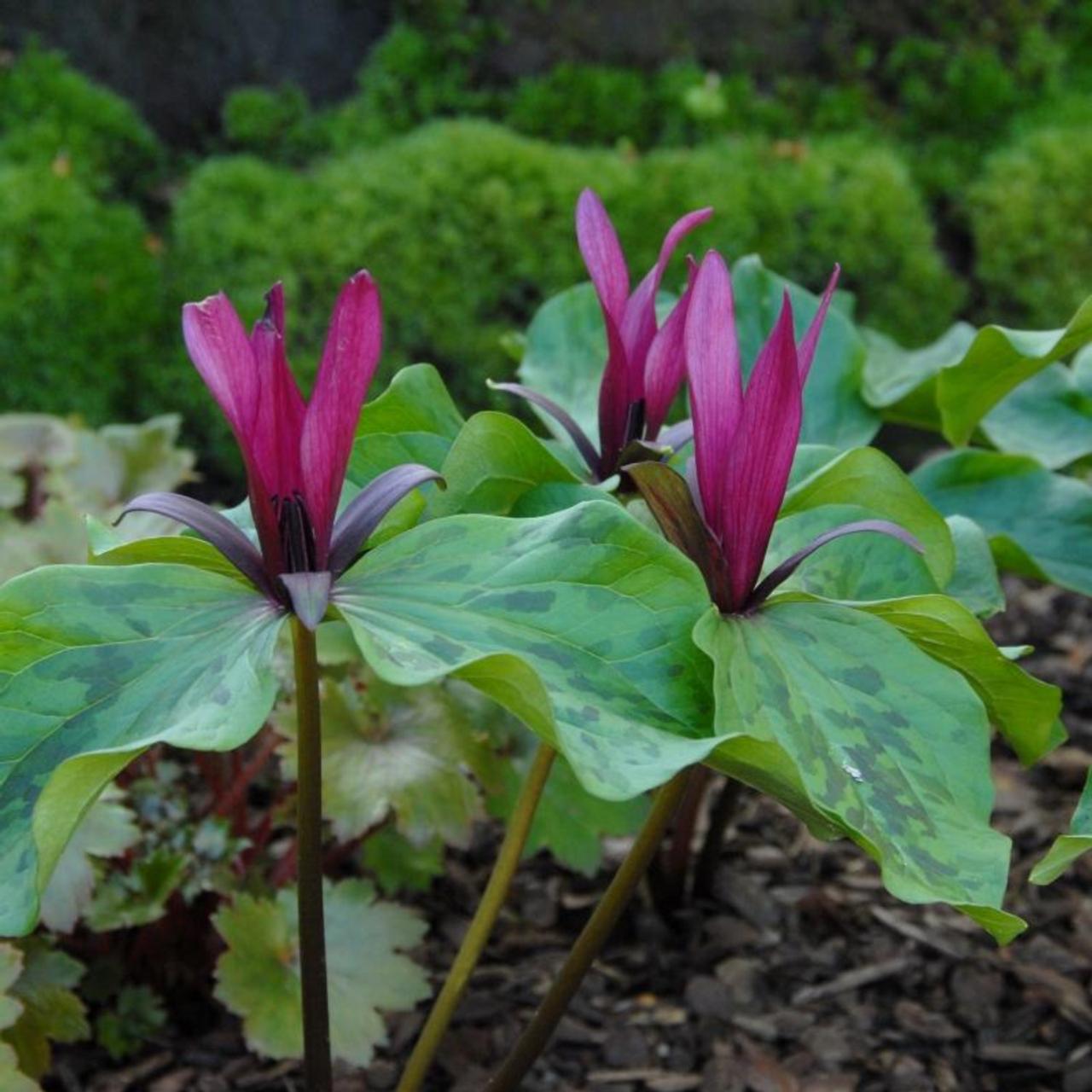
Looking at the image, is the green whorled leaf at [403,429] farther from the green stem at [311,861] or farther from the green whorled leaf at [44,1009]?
the green whorled leaf at [44,1009]

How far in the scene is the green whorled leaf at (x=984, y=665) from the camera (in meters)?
1.07

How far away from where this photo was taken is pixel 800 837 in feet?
7.09

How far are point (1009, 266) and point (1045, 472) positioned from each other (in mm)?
2499

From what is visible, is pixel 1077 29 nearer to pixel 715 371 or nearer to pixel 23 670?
pixel 715 371

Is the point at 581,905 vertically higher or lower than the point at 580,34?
lower

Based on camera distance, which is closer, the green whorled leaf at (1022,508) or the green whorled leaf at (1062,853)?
the green whorled leaf at (1062,853)

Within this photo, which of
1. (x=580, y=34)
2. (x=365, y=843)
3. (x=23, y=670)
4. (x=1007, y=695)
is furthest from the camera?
(x=580, y=34)

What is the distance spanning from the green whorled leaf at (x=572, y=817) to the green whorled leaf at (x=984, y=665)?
0.58 metres

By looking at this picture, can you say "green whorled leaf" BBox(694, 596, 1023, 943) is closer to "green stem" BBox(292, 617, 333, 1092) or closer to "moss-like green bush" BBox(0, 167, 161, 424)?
"green stem" BBox(292, 617, 333, 1092)

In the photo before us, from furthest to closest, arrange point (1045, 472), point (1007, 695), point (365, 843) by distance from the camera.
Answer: point (365, 843)
point (1045, 472)
point (1007, 695)

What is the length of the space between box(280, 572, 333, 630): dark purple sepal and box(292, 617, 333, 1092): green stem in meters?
A: 0.03

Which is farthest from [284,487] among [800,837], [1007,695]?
[800,837]

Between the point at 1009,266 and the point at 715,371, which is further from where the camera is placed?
the point at 1009,266

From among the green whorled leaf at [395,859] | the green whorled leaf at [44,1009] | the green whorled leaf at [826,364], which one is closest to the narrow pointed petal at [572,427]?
the green whorled leaf at [826,364]
